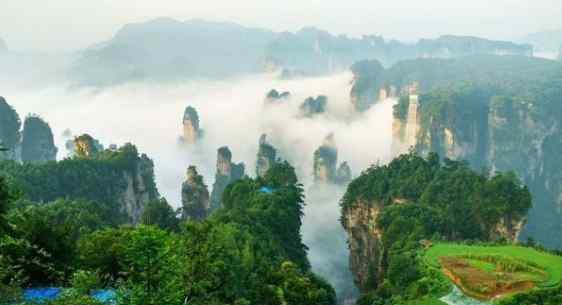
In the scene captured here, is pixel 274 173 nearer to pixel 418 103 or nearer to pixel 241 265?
pixel 241 265

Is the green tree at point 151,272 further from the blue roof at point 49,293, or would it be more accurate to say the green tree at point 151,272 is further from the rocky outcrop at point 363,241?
the rocky outcrop at point 363,241

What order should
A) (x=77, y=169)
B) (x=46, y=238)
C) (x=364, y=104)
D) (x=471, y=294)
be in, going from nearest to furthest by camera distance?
1. (x=46, y=238)
2. (x=471, y=294)
3. (x=77, y=169)
4. (x=364, y=104)

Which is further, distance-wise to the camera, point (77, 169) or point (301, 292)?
point (77, 169)

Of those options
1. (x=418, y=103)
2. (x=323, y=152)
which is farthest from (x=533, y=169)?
(x=323, y=152)

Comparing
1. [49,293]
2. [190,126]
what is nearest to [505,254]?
[49,293]

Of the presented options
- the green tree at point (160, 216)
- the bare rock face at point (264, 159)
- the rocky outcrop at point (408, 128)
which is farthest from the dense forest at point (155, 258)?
the rocky outcrop at point (408, 128)
